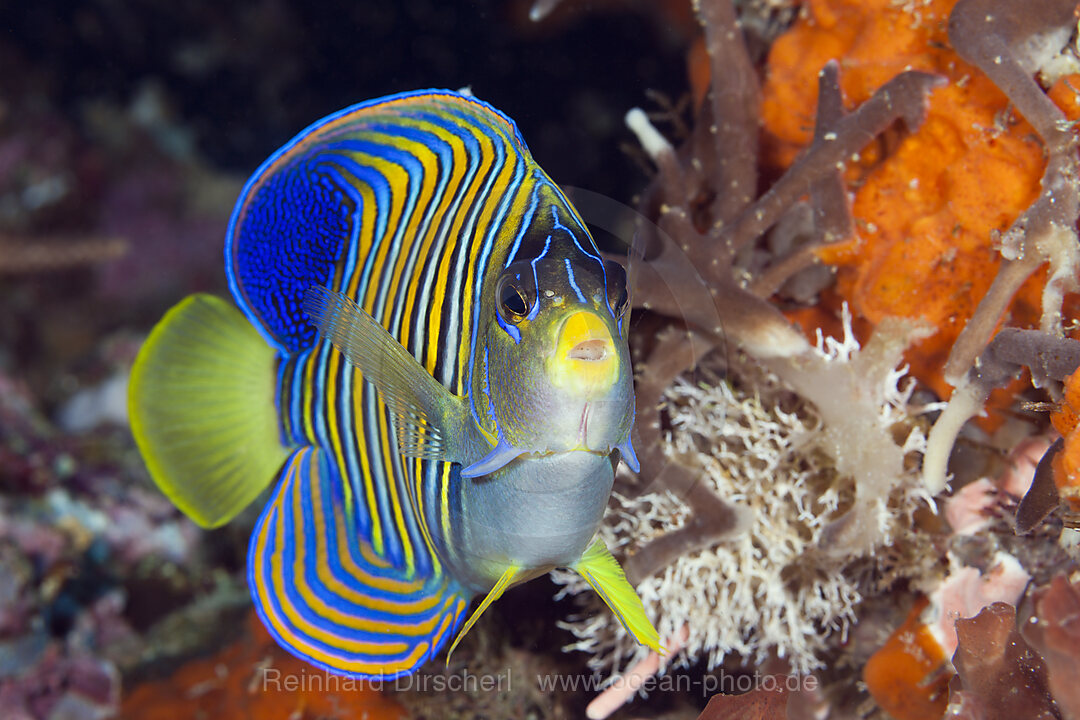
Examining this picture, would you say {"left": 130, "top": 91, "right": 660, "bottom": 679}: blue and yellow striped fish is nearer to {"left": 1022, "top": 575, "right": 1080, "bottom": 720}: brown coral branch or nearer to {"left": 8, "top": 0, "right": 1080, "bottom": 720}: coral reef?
{"left": 8, "top": 0, "right": 1080, "bottom": 720}: coral reef

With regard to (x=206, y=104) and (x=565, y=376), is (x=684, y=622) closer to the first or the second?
(x=565, y=376)

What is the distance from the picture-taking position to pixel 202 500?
1741 mm

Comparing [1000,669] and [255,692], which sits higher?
[1000,669]

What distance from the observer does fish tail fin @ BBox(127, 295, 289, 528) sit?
5.62 feet

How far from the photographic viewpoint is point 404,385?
4.05 feet

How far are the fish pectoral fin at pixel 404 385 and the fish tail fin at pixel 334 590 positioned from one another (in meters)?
0.46

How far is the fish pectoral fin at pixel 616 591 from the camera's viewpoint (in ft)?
4.48

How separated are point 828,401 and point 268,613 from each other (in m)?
1.46

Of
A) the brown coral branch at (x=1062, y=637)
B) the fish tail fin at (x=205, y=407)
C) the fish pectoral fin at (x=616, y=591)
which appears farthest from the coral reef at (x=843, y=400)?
the fish tail fin at (x=205, y=407)

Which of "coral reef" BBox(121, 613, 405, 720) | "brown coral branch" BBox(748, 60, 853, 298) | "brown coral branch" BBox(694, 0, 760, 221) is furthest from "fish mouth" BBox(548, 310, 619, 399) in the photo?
"coral reef" BBox(121, 613, 405, 720)

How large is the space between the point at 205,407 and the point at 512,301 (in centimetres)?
A: 101

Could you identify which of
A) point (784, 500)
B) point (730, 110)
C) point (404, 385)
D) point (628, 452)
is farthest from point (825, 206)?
point (404, 385)

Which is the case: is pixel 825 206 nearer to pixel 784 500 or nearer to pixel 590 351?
pixel 784 500

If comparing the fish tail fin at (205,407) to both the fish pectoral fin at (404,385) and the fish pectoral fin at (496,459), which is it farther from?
the fish pectoral fin at (496,459)
